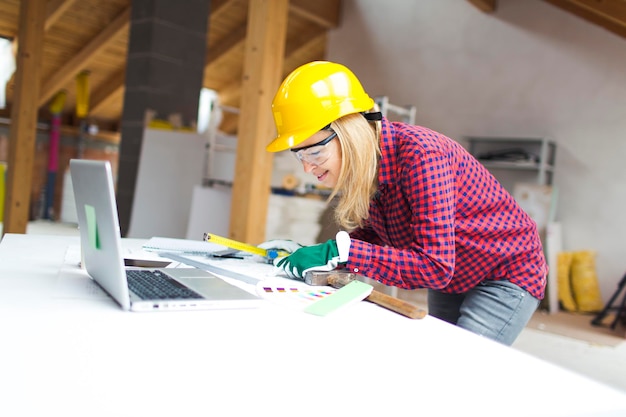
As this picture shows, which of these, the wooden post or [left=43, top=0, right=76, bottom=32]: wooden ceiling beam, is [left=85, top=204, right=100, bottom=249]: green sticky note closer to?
the wooden post

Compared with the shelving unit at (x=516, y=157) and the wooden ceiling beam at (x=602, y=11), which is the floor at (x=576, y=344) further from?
the wooden ceiling beam at (x=602, y=11)

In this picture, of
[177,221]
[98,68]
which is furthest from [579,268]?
[98,68]

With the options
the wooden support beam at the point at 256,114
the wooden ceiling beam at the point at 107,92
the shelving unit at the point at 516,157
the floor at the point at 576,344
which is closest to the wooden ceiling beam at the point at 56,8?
the wooden ceiling beam at the point at 107,92

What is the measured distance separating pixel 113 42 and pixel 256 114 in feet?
17.0

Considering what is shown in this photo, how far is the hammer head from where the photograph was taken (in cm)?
134

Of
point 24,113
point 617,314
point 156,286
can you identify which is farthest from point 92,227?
point 617,314

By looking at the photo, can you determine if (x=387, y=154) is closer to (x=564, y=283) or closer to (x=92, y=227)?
(x=92, y=227)

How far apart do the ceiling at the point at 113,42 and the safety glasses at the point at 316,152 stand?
493cm

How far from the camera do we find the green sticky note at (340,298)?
42.8 inches

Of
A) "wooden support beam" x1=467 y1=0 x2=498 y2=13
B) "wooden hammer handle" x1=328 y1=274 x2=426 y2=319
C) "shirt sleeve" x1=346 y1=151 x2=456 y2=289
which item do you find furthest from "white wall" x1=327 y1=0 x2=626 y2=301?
"wooden hammer handle" x1=328 y1=274 x2=426 y2=319

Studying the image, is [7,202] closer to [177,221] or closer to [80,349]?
[177,221]

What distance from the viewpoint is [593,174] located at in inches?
219

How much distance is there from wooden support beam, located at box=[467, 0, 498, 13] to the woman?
486 cm

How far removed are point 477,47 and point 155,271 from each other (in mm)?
5689
